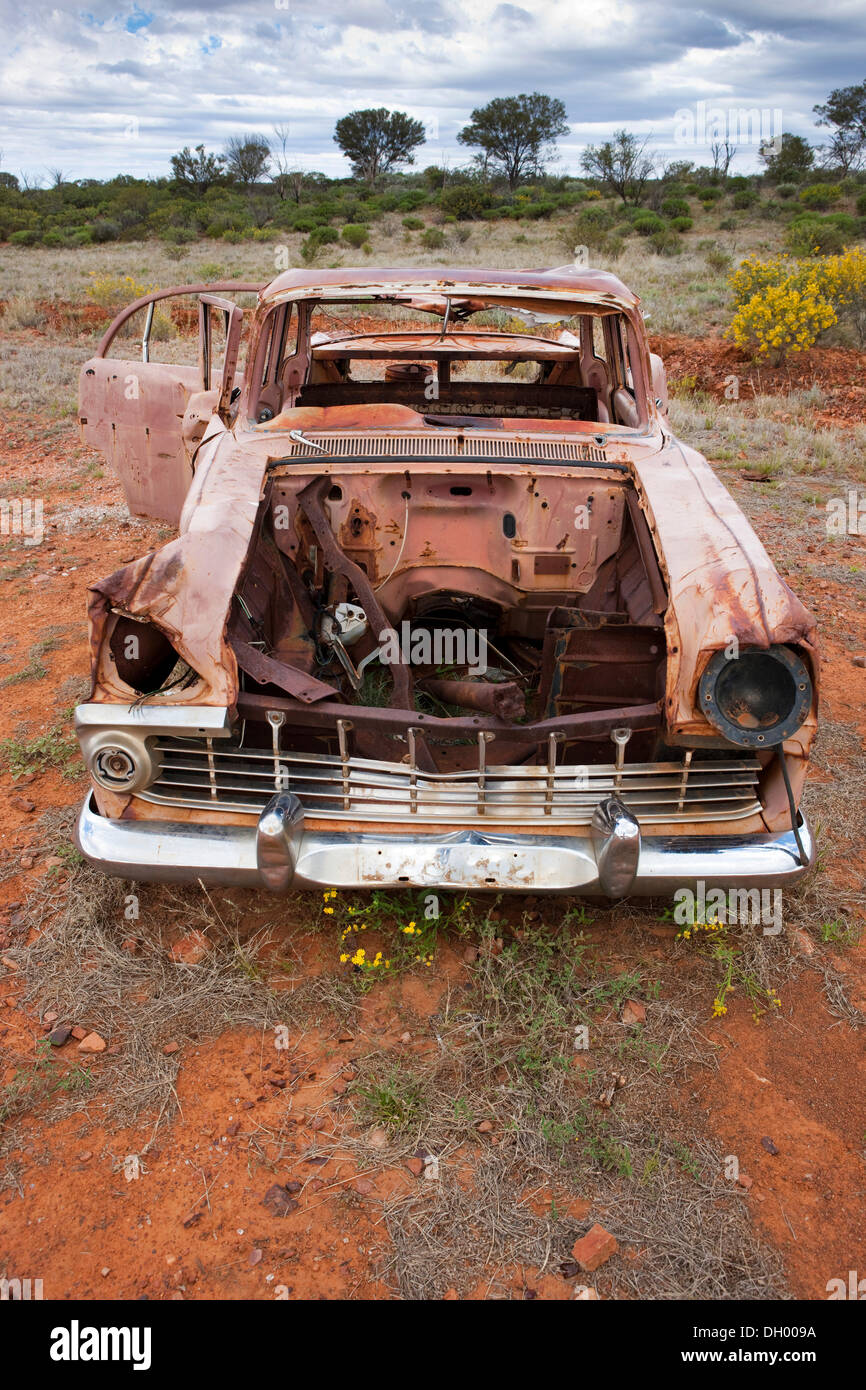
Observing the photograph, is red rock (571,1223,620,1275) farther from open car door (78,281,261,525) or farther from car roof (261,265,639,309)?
open car door (78,281,261,525)

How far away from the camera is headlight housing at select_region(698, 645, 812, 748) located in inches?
97.1

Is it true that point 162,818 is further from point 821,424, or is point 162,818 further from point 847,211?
point 847,211

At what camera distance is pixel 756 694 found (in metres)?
2.50

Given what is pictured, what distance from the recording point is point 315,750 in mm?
3006

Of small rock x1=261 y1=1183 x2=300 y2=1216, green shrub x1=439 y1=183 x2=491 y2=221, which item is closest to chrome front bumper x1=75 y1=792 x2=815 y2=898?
small rock x1=261 y1=1183 x2=300 y2=1216

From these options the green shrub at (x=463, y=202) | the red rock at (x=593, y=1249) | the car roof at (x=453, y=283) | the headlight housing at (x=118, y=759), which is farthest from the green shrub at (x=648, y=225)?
Result: the red rock at (x=593, y=1249)

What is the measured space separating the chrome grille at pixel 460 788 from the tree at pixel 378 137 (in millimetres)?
36144

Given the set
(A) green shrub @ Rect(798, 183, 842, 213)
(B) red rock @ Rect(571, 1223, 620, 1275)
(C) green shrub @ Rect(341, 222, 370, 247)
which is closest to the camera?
(B) red rock @ Rect(571, 1223, 620, 1275)

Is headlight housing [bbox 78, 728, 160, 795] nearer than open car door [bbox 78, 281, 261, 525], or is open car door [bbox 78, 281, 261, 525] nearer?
headlight housing [bbox 78, 728, 160, 795]

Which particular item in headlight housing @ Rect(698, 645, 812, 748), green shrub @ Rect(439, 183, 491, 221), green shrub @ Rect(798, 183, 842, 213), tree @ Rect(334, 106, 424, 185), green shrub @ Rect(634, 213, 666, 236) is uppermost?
tree @ Rect(334, 106, 424, 185)

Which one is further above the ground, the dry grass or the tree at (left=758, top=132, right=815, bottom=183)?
the tree at (left=758, top=132, right=815, bottom=183)

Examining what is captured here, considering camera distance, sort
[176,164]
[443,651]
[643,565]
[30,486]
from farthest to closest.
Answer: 1. [176,164]
2. [30,486]
3. [443,651]
4. [643,565]

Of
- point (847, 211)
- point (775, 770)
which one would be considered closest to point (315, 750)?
point (775, 770)
